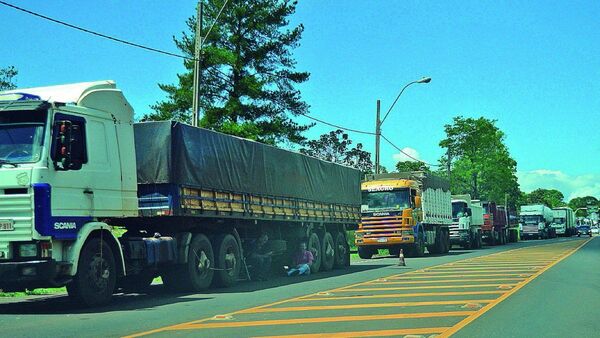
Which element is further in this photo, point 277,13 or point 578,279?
point 277,13

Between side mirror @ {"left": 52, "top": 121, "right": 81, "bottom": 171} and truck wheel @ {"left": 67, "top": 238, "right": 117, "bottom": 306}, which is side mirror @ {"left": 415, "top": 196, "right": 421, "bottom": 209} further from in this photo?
side mirror @ {"left": 52, "top": 121, "right": 81, "bottom": 171}

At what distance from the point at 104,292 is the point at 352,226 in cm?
1468

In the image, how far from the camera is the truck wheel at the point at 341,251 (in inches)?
977

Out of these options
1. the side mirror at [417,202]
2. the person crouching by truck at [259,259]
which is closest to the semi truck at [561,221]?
the side mirror at [417,202]

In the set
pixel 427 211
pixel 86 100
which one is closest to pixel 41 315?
pixel 86 100

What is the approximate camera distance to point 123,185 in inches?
543

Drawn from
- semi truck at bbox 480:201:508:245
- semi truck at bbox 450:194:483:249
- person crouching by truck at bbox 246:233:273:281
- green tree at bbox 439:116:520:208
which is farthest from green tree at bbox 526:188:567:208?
person crouching by truck at bbox 246:233:273:281

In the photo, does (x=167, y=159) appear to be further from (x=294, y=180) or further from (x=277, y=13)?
(x=277, y=13)

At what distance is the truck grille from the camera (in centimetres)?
1166

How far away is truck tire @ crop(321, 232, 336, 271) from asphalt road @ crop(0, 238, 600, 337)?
4.81 metres

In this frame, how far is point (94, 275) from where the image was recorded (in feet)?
41.8

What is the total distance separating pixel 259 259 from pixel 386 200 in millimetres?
12872

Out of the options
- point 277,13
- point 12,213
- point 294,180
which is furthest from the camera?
point 277,13

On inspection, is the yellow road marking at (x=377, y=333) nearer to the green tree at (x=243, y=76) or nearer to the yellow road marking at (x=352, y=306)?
the yellow road marking at (x=352, y=306)
